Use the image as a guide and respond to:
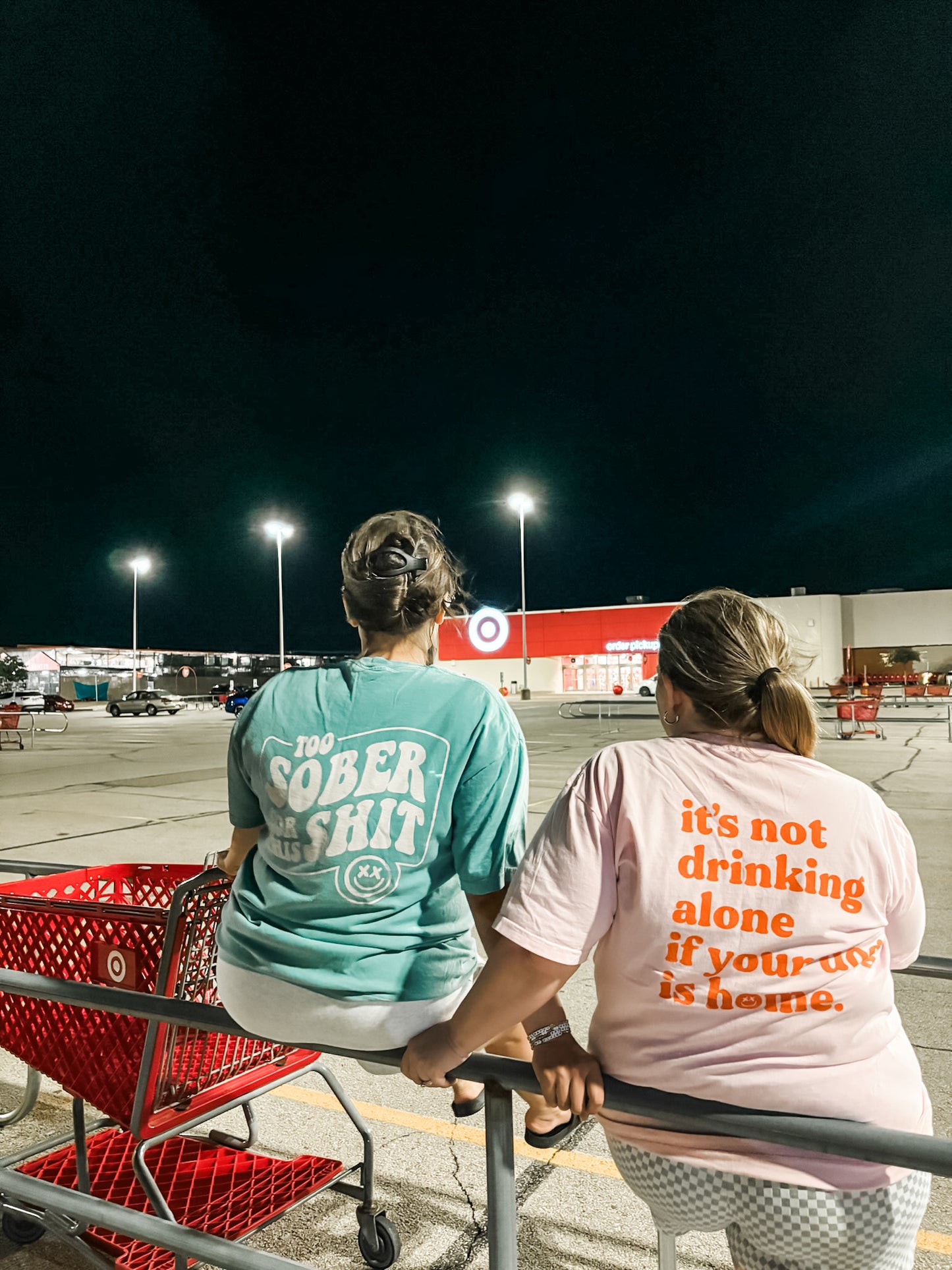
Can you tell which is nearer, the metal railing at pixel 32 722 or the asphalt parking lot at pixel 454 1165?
the asphalt parking lot at pixel 454 1165

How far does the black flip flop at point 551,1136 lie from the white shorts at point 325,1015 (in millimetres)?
277

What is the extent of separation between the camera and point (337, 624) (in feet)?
432

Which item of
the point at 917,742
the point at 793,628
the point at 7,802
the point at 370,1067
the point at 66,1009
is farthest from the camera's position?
the point at 917,742

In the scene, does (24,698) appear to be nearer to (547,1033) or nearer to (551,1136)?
(551,1136)

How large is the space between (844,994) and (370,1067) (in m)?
1.02

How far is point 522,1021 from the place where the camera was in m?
1.53

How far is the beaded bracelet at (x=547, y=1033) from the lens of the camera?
1498 millimetres

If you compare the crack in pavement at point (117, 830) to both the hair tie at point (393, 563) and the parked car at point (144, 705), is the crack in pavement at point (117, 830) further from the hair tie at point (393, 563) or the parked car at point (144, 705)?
the parked car at point (144, 705)

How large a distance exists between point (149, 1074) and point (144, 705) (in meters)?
47.0

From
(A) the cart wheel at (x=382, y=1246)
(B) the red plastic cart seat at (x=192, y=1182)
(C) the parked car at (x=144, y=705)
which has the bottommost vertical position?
(A) the cart wheel at (x=382, y=1246)

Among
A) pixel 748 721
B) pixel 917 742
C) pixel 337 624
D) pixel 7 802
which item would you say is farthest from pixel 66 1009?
pixel 337 624

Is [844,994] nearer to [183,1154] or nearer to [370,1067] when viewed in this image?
[370,1067]

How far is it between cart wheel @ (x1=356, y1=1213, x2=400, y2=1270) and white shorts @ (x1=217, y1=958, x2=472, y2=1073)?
102 centimetres

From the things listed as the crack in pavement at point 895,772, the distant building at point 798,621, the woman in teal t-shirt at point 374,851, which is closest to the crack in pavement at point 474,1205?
the woman in teal t-shirt at point 374,851
